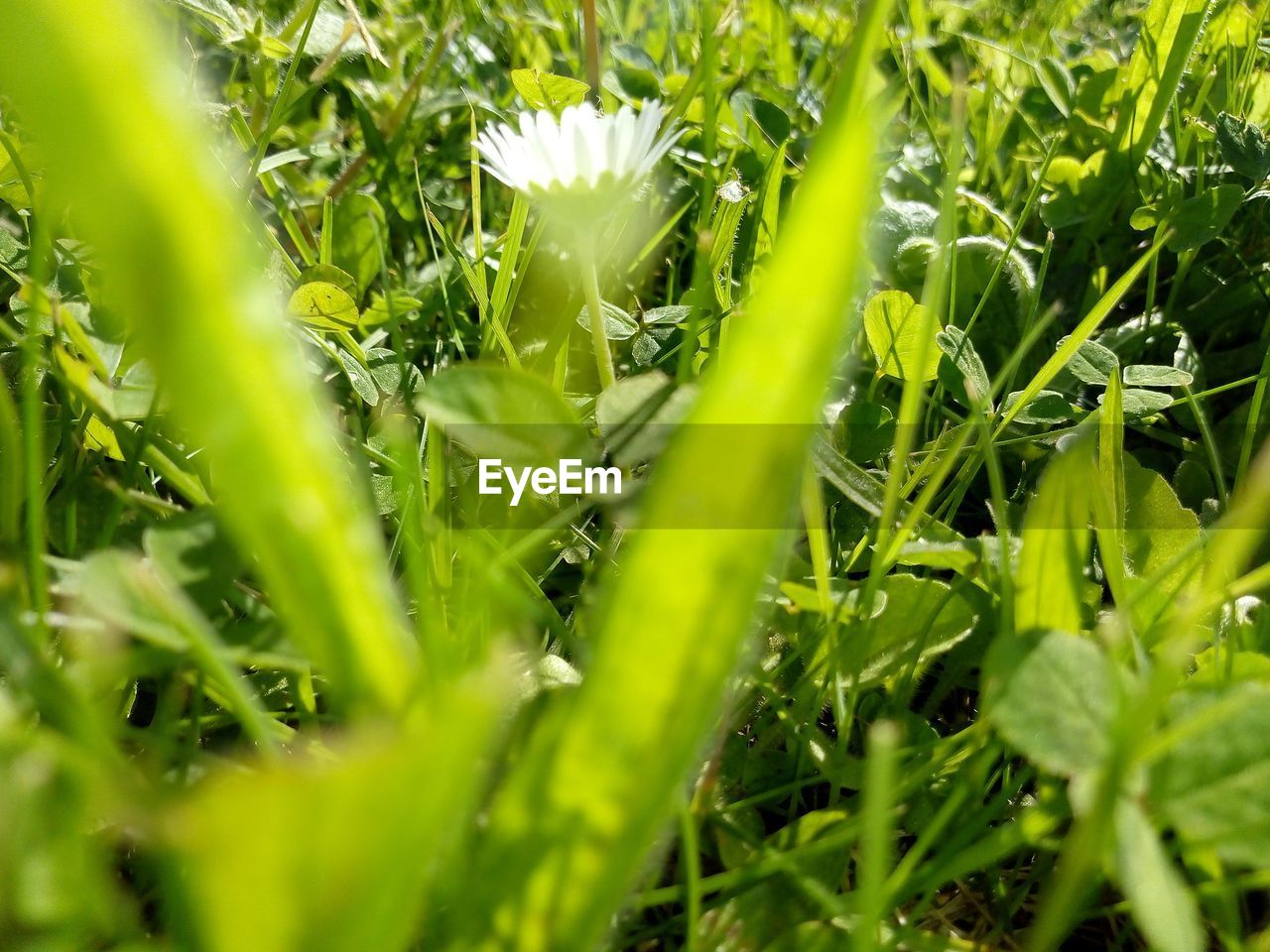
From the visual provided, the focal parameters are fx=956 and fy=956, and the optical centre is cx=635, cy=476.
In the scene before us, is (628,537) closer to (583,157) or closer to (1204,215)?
(583,157)

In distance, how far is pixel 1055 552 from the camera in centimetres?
72

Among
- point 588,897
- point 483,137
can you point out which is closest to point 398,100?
point 483,137

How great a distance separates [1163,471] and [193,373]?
1.13 metres

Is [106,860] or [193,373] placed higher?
[193,373]

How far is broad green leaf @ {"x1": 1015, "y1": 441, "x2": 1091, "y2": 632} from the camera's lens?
70 centimetres

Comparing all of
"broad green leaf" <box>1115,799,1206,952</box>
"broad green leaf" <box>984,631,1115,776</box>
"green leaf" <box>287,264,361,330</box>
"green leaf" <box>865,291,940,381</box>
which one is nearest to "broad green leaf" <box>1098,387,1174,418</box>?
"green leaf" <box>865,291,940,381</box>

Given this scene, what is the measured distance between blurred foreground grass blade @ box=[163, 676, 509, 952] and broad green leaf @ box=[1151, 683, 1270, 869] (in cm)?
47

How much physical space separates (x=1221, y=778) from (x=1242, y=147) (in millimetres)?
1035

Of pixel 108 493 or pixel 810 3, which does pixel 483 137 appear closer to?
pixel 108 493

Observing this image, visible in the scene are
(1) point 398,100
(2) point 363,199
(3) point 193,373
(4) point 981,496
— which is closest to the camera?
(3) point 193,373

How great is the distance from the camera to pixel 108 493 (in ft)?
2.99

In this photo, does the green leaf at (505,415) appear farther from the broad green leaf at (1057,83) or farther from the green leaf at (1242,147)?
the broad green leaf at (1057,83)

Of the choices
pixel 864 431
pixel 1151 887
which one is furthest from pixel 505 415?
pixel 1151 887

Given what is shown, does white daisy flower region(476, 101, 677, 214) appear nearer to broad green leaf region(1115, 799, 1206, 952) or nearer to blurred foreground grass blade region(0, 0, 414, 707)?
blurred foreground grass blade region(0, 0, 414, 707)
